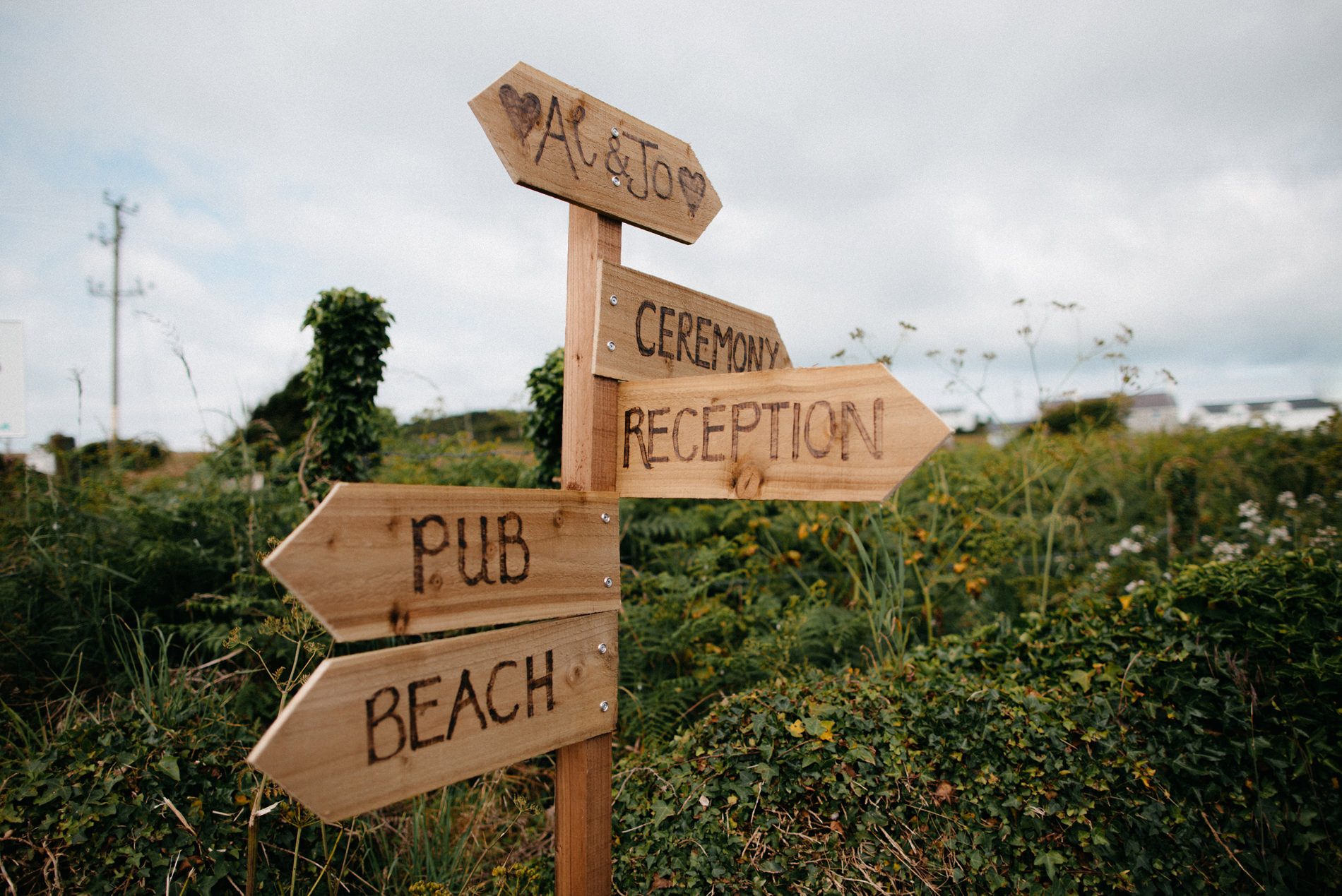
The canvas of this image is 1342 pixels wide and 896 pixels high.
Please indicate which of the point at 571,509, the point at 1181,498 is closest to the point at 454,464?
the point at 571,509

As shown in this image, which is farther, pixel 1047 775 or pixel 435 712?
pixel 1047 775

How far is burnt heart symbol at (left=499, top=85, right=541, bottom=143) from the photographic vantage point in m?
1.50

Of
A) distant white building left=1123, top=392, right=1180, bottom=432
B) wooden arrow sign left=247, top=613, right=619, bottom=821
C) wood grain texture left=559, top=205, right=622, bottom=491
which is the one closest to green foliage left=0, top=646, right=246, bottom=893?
wooden arrow sign left=247, top=613, right=619, bottom=821

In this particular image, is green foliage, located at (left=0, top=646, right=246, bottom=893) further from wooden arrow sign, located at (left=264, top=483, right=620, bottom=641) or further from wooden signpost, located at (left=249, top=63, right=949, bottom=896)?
wooden arrow sign, located at (left=264, top=483, right=620, bottom=641)

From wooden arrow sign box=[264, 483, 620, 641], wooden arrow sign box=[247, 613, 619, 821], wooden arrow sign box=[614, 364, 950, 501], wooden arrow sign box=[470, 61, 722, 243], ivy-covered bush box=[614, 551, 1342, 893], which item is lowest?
ivy-covered bush box=[614, 551, 1342, 893]

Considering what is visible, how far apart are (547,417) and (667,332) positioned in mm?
2395

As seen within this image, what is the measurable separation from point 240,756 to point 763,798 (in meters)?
1.60

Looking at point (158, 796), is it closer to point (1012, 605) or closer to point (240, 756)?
point (240, 756)

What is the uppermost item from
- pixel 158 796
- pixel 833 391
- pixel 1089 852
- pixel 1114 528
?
pixel 833 391

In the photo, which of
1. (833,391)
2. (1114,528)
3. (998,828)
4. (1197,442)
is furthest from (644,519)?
(1197,442)

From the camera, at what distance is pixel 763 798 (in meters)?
1.98

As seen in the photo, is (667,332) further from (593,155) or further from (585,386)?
(593,155)

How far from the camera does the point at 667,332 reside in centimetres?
176

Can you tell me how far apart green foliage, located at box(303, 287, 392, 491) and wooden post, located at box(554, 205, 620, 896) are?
7.55 ft
